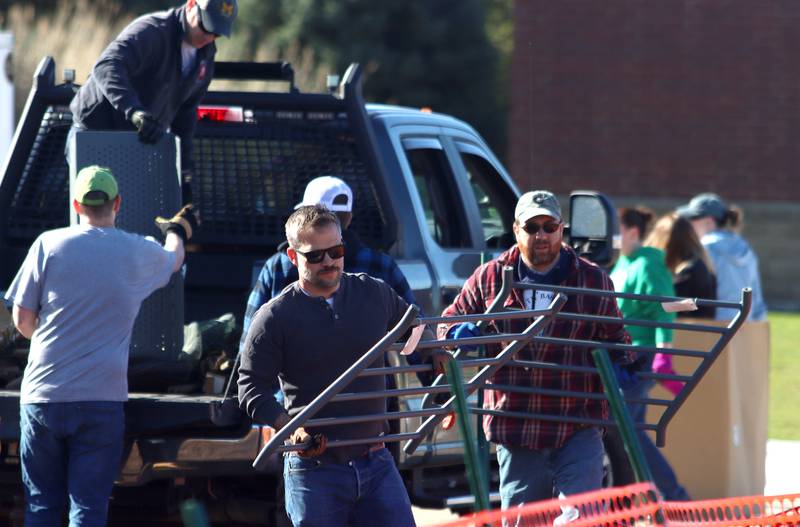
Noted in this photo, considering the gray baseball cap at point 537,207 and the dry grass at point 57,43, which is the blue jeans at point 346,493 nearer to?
the gray baseball cap at point 537,207

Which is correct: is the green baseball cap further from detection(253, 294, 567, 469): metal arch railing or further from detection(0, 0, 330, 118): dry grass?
detection(0, 0, 330, 118): dry grass

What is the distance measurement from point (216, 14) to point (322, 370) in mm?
2480

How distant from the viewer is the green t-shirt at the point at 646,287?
856 centimetres

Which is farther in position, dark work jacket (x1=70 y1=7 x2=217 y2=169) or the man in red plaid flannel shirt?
dark work jacket (x1=70 y1=7 x2=217 y2=169)

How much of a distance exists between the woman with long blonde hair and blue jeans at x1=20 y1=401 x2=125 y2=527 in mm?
4680

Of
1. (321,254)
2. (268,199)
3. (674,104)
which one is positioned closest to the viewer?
(321,254)

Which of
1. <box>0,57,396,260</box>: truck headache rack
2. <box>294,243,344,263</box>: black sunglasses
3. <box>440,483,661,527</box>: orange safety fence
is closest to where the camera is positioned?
<box>440,483,661,527</box>: orange safety fence

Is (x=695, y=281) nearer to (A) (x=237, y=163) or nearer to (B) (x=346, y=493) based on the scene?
(A) (x=237, y=163)

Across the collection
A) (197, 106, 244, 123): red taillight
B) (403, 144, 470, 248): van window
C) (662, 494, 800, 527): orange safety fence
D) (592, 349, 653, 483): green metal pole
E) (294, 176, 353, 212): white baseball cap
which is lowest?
Answer: (662, 494, 800, 527): orange safety fence

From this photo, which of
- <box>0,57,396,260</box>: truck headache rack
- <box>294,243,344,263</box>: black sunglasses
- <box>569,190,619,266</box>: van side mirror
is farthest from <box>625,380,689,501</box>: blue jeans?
<box>294,243,344,263</box>: black sunglasses

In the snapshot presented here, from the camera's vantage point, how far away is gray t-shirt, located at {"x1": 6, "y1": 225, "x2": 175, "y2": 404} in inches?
227

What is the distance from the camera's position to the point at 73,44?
79.8ft

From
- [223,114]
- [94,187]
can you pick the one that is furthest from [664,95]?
[94,187]

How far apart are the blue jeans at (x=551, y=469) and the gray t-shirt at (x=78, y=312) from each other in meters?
1.52
